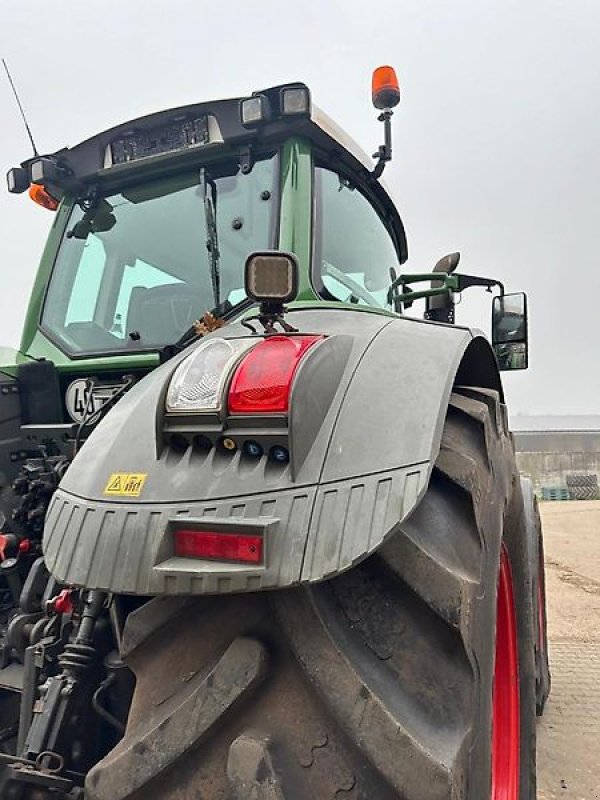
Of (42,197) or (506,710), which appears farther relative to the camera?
(42,197)

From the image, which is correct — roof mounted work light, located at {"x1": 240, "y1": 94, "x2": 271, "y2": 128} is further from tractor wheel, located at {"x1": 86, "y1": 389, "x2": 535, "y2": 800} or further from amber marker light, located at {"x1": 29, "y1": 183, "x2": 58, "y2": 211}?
tractor wheel, located at {"x1": 86, "y1": 389, "x2": 535, "y2": 800}

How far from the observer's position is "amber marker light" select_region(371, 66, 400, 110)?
2.44 metres

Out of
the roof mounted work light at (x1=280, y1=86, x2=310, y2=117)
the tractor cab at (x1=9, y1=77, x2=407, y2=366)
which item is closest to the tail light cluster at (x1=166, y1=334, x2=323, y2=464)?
the tractor cab at (x1=9, y1=77, x2=407, y2=366)

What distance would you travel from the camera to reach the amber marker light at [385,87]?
2.44 metres

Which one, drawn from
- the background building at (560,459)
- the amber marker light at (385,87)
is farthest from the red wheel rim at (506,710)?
the background building at (560,459)

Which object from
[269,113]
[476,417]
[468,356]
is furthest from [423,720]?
[269,113]

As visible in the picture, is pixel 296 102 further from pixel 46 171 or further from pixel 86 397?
pixel 86 397

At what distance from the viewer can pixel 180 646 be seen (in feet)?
3.63

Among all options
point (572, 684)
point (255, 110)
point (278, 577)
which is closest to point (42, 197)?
point (255, 110)

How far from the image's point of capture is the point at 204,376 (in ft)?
3.85

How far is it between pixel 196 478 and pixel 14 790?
30.1 inches

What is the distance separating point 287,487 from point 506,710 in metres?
1.43

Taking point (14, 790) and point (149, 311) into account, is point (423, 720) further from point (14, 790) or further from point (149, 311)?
point (149, 311)

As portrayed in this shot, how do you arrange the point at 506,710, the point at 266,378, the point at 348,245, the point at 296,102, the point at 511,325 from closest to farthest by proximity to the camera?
the point at 266,378
the point at 296,102
the point at 506,710
the point at 348,245
the point at 511,325
